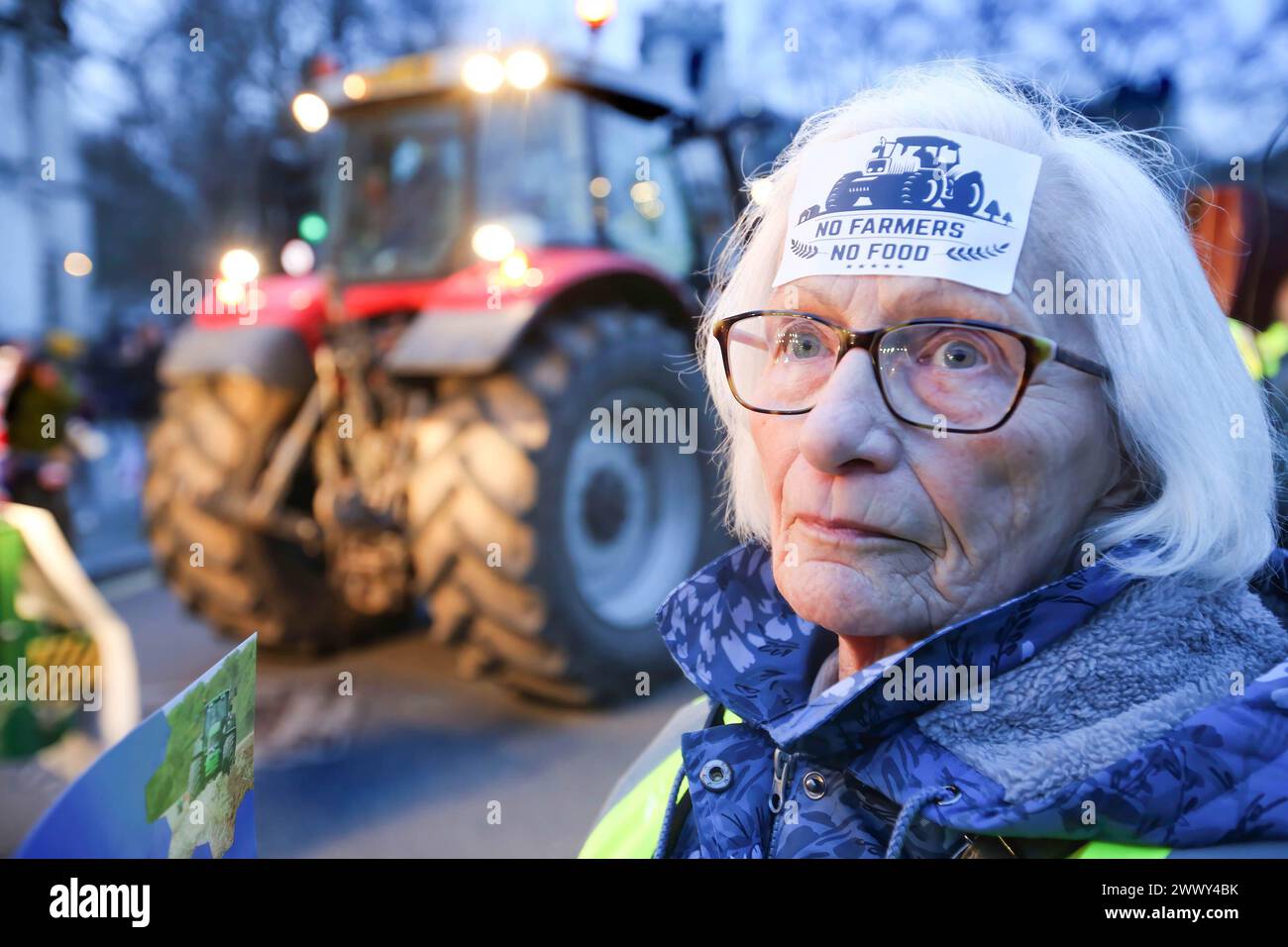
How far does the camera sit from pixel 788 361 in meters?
1.14

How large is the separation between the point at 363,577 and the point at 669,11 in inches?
79.3

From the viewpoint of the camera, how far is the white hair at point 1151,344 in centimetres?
99

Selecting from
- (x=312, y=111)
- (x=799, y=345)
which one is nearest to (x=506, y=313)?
(x=312, y=111)

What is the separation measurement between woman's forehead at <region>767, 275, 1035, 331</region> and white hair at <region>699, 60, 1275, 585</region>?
25 millimetres

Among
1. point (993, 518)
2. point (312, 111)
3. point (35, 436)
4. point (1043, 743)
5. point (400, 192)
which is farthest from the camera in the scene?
point (35, 436)

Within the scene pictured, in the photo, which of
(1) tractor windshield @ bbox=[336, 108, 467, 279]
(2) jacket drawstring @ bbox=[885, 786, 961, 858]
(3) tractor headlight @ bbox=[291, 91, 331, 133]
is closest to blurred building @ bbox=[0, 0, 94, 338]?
(3) tractor headlight @ bbox=[291, 91, 331, 133]

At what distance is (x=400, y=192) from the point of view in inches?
154

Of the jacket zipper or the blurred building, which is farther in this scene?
the blurred building

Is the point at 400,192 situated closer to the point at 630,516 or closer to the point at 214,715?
the point at 630,516

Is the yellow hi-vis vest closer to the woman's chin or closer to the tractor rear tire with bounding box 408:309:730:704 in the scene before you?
the woman's chin

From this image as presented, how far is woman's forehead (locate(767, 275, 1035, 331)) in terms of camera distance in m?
1.00

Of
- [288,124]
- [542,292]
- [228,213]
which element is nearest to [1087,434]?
[542,292]

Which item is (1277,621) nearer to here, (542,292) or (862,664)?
(862,664)

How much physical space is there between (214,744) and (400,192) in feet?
10.8
